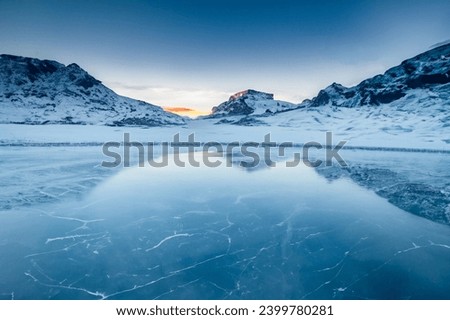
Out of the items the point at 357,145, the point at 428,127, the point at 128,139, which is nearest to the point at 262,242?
the point at 357,145

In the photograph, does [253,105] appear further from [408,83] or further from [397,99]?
[397,99]

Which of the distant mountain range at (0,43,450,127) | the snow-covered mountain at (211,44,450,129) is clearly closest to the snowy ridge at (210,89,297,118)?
the distant mountain range at (0,43,450,127)

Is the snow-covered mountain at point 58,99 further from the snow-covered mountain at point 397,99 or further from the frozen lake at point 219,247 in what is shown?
the frozen lake at point 219,247

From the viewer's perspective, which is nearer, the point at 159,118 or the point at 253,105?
the point at 159,118

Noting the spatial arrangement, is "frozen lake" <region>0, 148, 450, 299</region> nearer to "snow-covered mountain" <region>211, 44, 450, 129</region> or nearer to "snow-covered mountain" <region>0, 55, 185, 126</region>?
"snow-covered mountain" <region>211, 44, 450, 129</region>

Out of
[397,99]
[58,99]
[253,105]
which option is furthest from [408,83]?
[58,99]
